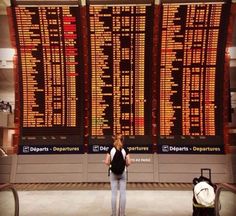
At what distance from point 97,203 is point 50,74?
12.0ft

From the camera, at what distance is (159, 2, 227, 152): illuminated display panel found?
29.2 ft

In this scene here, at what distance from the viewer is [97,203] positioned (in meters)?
7.35

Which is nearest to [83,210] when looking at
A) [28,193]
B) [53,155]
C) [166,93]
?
[28,193]

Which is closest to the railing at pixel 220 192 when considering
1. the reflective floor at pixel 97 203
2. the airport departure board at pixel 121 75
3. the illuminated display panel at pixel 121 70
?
the reflective floor at pixel 97 203

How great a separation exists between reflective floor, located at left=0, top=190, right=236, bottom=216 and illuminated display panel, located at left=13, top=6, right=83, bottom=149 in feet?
5.78

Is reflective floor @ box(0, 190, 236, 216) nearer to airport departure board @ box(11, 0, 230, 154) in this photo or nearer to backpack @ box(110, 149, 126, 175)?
backpack @ box(110, 149, 126, 175)

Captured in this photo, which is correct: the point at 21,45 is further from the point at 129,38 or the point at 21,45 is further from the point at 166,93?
the point at 166,93

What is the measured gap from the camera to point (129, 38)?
917 cm

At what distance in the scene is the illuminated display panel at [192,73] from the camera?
891 cm

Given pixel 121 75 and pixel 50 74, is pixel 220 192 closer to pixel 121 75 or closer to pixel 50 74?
pixel 121 75

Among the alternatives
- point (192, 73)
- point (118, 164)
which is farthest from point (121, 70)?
point (118, 164)

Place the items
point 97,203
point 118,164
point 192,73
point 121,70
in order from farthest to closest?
point 121,70
point 192,73
point 97,203
point 118,164

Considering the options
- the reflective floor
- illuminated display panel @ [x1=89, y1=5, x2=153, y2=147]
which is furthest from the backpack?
illuminated display panel @ [x1=89, y1=5, x2=153, y2=147]

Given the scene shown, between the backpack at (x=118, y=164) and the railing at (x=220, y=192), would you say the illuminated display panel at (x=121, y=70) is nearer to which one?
the railing at (x=220, y=192)
